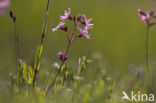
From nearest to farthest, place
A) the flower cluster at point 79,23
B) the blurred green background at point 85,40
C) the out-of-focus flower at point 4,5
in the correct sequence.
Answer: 1. the out-of-focus flower at point 4,5
2. the flower cluster at point 79,23
3. the blurred green background at point 85,40

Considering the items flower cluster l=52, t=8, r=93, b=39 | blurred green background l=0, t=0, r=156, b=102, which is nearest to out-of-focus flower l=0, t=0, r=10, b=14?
flower cluster l=52, t=8, r=93, b=39

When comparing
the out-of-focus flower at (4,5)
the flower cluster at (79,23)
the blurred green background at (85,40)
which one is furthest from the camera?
the blurred green background at (85,40)

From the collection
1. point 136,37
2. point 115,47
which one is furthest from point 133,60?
point 136,37

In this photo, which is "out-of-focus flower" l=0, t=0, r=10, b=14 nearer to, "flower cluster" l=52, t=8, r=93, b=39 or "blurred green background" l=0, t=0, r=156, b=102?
"flower cluster" l=52, t=8, r=93, b=39

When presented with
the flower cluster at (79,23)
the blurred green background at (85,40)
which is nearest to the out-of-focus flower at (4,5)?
the flower cluster at (79,23)

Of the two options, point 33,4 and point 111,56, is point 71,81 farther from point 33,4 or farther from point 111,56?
point 33,4

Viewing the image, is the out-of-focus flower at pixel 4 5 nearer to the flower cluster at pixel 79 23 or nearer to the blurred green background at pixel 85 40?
the flower cluster at pixel 79 23

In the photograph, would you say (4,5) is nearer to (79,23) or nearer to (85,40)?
(79,23)

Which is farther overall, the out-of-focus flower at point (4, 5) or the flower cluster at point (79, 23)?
the flower cluster at point (79, 23)

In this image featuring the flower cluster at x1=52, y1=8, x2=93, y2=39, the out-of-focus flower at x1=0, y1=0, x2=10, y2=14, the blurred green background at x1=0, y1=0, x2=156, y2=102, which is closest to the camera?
the out-of-focus flower at x1=0, y1=0, x2=10, y2=14

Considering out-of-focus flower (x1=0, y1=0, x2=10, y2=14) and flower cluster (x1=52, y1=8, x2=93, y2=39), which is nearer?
out-of-focus flower (x1=0, y1=0, x2=10, y2=14)

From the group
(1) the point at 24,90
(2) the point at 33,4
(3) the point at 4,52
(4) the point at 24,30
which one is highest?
(2) the point at 33,4
